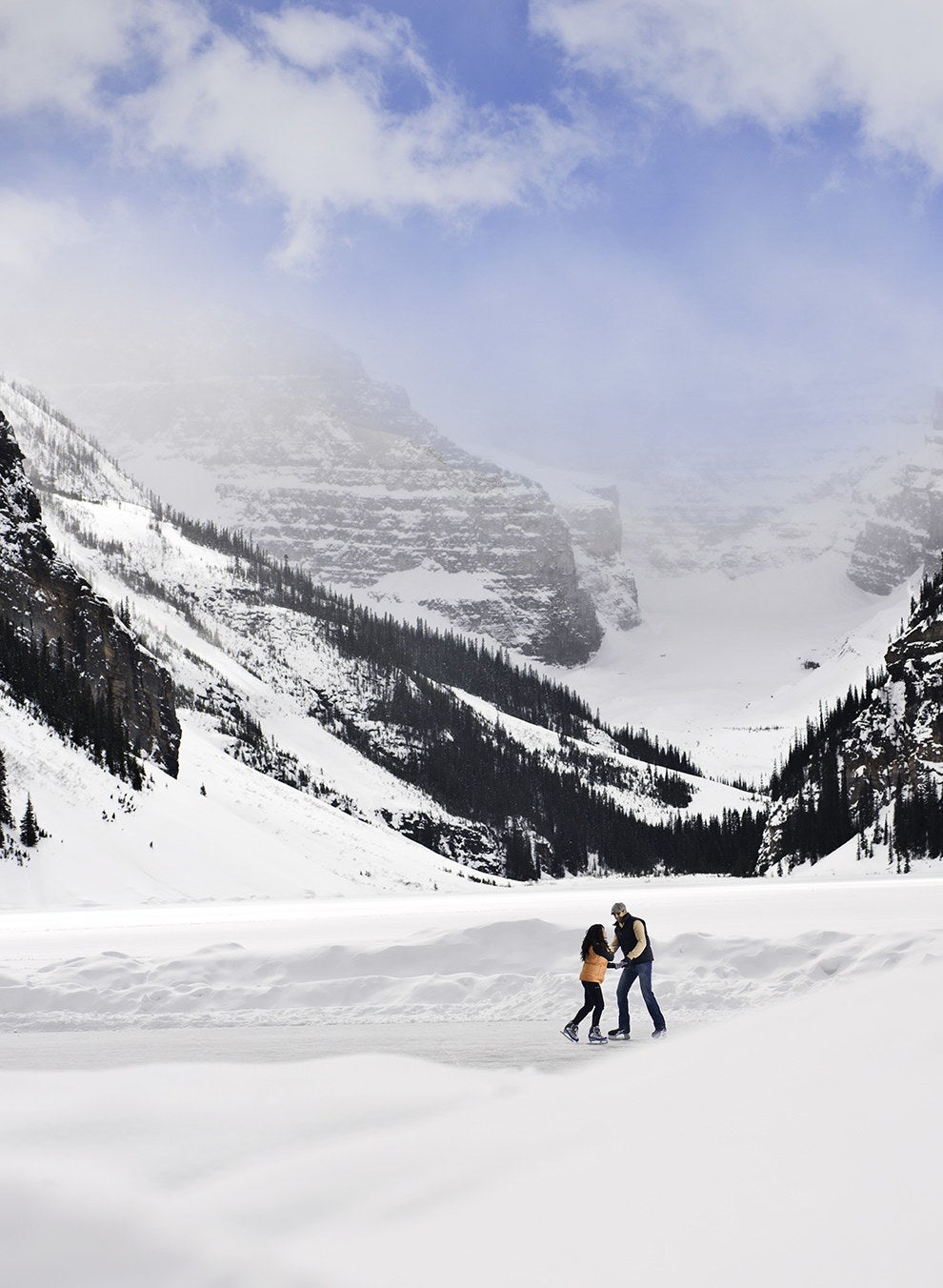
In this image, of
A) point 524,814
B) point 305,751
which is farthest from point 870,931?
point 524,814

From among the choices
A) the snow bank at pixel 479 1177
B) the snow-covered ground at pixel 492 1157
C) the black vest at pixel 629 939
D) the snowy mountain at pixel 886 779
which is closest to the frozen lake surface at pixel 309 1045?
the snow-covered ground at pixel 492 1157

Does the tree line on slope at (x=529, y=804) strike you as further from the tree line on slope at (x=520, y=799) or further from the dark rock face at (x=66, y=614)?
the dark rock face at (x=66, y=614)

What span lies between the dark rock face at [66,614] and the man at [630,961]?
59202 mm

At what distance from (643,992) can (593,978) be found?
738 mm

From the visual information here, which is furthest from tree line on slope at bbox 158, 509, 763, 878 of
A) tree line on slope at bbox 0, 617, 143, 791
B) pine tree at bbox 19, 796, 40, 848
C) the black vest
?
the black vest

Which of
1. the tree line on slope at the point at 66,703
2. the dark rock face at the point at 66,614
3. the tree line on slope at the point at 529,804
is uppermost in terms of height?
the dark rock face at the point at 66,614

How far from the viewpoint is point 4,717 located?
52.8 m

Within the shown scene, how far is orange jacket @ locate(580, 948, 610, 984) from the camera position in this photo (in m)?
14.8

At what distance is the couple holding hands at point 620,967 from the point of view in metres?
14.4

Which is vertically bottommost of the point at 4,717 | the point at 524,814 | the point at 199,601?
the point at 524,814

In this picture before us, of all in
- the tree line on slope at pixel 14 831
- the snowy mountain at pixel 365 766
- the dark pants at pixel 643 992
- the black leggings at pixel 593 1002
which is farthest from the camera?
the snowy mountain at pixel 365 766

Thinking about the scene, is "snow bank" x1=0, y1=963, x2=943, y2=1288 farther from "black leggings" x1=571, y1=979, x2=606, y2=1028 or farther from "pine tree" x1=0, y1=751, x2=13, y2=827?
"pine tree" x1=0, y1=751, x2=13, y2=827

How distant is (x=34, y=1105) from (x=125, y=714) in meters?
68.4

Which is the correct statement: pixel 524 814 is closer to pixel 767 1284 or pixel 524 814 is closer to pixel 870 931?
pixel 870 931
